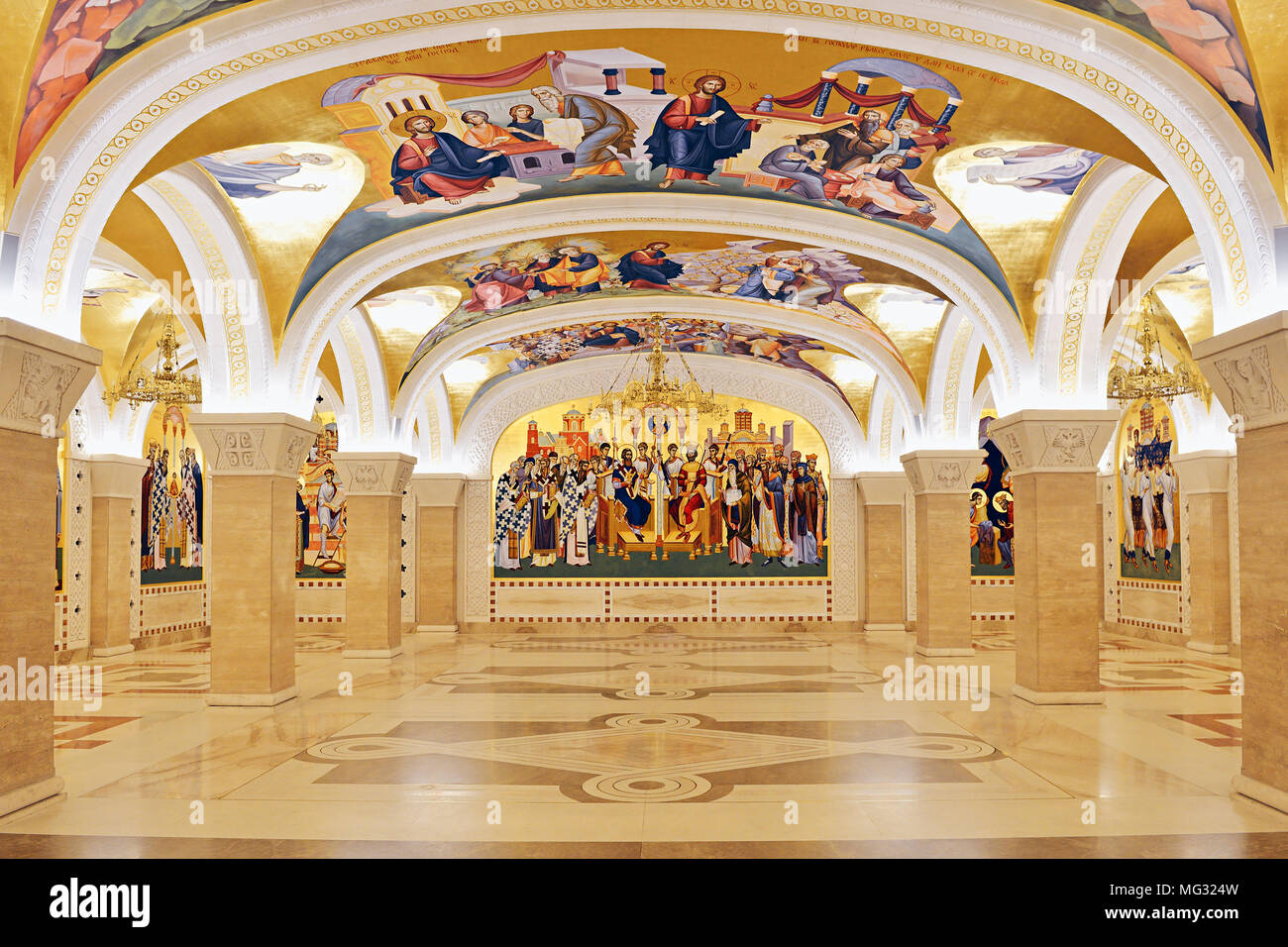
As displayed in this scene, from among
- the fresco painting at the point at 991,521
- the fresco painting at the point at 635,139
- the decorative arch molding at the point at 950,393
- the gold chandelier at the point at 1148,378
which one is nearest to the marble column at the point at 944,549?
the decorative arch molding at the point at 950,393

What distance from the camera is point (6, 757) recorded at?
5.38 m

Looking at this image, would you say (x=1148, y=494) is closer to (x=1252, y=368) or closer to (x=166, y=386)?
(x=1252, y=368)

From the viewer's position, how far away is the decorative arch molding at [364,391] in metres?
12.8

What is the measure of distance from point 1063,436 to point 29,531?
8371 mm

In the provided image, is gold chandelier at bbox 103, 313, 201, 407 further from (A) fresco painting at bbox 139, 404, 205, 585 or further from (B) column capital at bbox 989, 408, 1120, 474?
(B) column capital at bbox 989, 408, 1120, 474

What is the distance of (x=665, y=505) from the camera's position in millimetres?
17891

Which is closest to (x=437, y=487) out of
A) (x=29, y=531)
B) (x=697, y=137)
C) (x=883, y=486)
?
(x=883, y=486)

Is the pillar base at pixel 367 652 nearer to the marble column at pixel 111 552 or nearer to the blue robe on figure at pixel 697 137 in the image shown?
the marble column at pixel 111 552

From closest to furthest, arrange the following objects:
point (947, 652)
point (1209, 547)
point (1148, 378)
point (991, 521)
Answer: point (1148, 378) < point (947, 652) < point (1209, 547) < point (991, 521)

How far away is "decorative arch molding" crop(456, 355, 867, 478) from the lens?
1772 centimetres

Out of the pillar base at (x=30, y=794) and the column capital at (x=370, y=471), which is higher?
the column capital at (x=370, y=471)

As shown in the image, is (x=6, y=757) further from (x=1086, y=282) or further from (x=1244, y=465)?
(x=1086, y=282)

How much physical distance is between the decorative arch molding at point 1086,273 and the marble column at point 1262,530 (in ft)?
9.06

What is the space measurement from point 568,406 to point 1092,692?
11.1m
